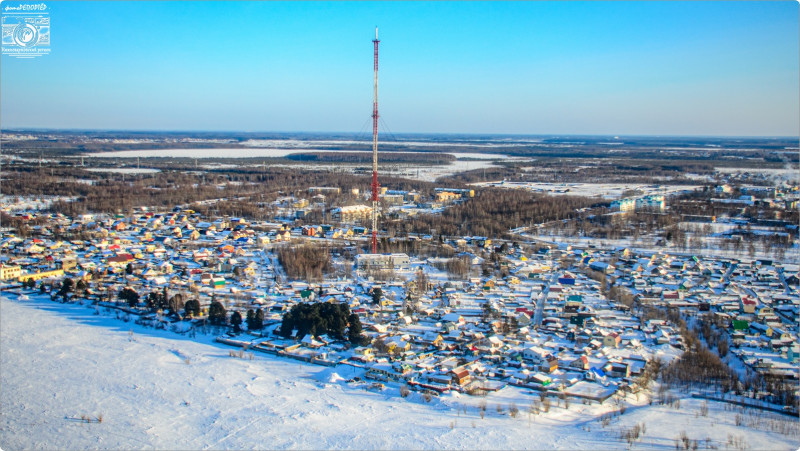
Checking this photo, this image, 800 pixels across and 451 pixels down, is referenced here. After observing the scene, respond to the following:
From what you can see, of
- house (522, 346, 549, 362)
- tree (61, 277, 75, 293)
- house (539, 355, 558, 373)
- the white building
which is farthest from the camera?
the white building

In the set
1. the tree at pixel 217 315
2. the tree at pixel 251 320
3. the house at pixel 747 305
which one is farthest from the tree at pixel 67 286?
the house at pixel 747 305

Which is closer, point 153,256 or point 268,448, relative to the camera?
point 268,448

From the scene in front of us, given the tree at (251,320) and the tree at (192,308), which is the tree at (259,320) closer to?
the tree at (251,320)

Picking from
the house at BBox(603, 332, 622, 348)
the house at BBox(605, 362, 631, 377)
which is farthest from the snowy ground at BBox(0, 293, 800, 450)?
the house at BBox(603, 332, 622, 348)

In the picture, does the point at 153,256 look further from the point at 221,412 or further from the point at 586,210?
the point at 586,210

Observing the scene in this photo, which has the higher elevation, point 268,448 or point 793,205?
point 793,205

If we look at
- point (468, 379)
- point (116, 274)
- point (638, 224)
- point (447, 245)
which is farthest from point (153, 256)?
A: point (638, 224)

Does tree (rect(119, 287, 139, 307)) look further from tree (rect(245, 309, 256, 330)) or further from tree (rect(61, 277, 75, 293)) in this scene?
tree (rect(245, 309, 256, 330))
